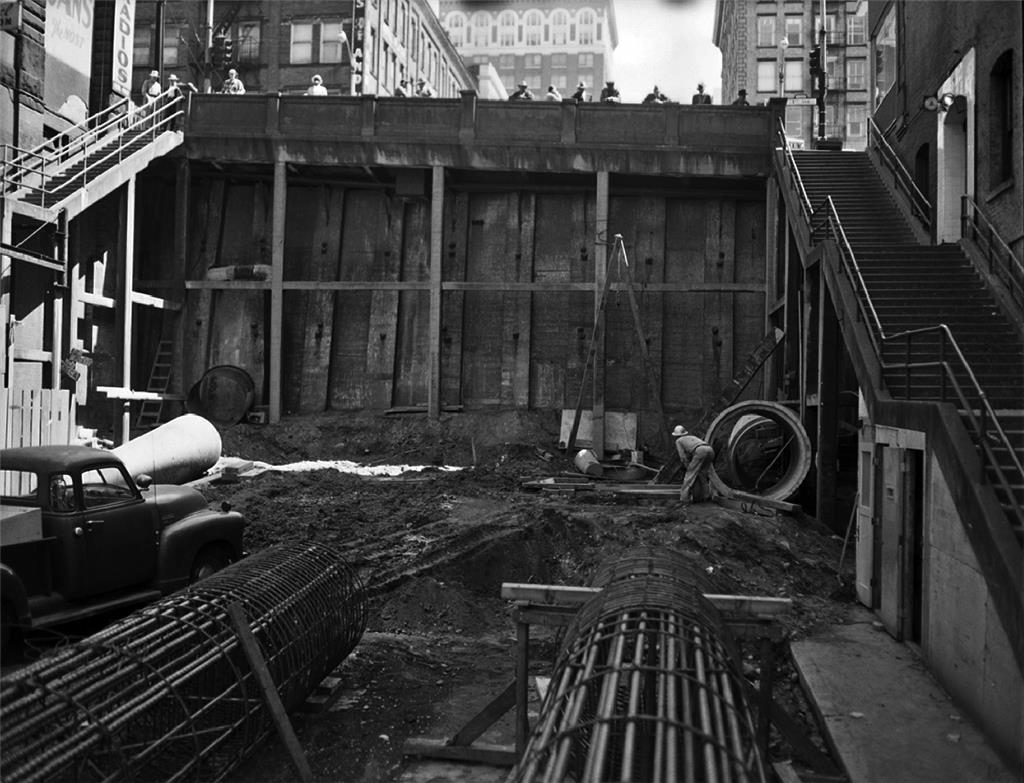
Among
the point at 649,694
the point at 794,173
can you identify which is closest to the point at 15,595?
the point at 649,694

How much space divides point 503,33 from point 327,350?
68903mm

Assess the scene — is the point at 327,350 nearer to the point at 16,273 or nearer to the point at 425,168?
the point at 425,168

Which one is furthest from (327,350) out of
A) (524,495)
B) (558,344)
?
(524,495)

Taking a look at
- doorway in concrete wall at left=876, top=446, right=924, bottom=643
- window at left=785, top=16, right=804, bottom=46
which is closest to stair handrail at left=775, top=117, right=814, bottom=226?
doorway in concrete wall at left=876, top=446, right=924, bottom=643

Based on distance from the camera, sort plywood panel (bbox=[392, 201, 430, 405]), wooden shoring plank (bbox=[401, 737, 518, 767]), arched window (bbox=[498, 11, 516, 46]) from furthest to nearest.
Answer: arched window (bbox=[498, 11, 516, 46])
plywood panel (bbox=[392, 201, 430, 405])
wooden shoring plank (bbox=[401, 737, 518, 767])

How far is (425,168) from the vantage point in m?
22.1

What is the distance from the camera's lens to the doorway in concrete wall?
9188 mm

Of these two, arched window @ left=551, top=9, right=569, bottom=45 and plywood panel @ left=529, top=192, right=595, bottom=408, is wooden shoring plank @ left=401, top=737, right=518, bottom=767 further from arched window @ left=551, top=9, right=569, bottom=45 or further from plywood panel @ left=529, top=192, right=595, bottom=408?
arched window @ left=551, top=9, right=569, bottom=45

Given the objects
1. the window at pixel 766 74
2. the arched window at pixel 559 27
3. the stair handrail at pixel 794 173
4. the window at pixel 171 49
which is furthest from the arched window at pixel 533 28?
the stair handrail at pixel 794 173

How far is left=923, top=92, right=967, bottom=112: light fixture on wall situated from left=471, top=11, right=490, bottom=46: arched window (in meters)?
73.6

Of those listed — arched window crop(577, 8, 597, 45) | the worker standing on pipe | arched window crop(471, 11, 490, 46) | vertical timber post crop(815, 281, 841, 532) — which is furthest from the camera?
arched window crop(471, 11, 490, 46)

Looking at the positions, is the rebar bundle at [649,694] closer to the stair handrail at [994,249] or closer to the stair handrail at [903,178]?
the stair handrail at [994,249]

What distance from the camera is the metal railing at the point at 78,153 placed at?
17.2 m

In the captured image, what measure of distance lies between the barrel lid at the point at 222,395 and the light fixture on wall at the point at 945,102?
1656 centimetres
